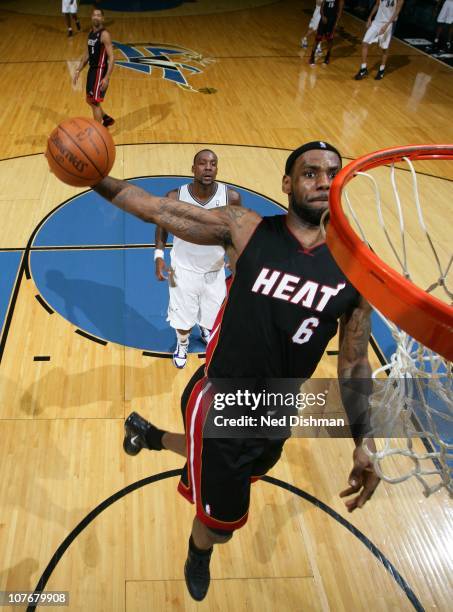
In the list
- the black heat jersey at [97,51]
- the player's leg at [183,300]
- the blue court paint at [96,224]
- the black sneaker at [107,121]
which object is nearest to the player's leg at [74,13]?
the black sneaker at [107,121]

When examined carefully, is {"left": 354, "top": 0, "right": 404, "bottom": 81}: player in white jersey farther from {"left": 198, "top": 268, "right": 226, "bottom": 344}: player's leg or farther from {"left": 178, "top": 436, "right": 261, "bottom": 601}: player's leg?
{"left": 178, "top": 436, "right": 261, "bottom": 601}: player's leg

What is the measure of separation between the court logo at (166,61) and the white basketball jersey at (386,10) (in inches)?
145

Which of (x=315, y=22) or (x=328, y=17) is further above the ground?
(x=328, y=17)

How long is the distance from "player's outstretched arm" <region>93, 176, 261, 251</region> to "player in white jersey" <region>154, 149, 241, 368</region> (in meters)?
1.33

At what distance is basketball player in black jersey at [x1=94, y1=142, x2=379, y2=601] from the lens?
2.12 meters

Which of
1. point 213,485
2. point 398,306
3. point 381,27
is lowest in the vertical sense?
point 213,485

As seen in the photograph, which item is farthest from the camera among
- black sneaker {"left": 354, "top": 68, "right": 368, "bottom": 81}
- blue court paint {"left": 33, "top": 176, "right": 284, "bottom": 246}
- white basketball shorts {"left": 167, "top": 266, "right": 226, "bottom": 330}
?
black sneaker {"left": 354, "top": 68, "right": 368, "bottom": 81}

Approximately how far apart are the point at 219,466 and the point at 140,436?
934 mm

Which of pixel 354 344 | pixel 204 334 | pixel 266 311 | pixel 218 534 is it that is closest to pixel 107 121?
pixel 204 334

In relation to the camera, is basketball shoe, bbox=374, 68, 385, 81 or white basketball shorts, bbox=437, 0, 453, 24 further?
white basketball shorts, bbox=437, 0, 453, 24

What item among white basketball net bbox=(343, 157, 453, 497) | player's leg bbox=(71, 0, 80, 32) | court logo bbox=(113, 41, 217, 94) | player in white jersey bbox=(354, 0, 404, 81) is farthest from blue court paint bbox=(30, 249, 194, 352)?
player's leg bbox=(71, 0, 80, 32)

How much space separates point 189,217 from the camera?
2.20 metres

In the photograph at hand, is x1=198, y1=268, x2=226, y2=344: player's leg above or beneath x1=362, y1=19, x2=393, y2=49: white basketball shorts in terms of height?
beneath

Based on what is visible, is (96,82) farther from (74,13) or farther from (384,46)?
(74,13)
